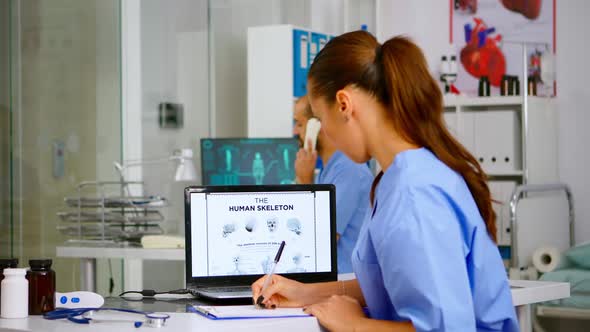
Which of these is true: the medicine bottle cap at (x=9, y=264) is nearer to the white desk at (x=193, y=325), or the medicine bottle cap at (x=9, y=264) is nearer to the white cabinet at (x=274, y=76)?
the white desk at (x=193, y=325)

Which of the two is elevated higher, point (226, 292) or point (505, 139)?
point (505, 139)

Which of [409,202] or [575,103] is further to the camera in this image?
[575,103]

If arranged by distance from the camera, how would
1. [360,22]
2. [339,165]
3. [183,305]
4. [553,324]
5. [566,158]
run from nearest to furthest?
[183,305] < [339,165] < [553,324] < [566,158] < [360,22]

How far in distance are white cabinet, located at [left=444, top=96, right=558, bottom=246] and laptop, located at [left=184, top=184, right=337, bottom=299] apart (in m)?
3.04

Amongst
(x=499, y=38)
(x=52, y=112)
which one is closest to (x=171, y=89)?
(x=52, y=112)

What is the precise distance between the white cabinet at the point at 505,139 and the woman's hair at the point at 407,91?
3.49m

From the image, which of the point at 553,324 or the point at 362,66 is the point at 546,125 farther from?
the point at 362,66

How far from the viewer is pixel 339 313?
Result: 1.73 m

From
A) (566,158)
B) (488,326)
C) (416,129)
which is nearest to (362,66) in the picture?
(416,129)

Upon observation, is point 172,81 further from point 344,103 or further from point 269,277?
point 344,103

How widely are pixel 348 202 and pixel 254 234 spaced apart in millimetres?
891

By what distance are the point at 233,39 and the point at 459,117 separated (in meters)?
1.48

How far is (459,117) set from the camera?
5.21 meters

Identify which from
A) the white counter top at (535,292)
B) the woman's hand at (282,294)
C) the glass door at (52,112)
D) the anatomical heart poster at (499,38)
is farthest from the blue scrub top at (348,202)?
the anatomical heart poster at (499,38)
